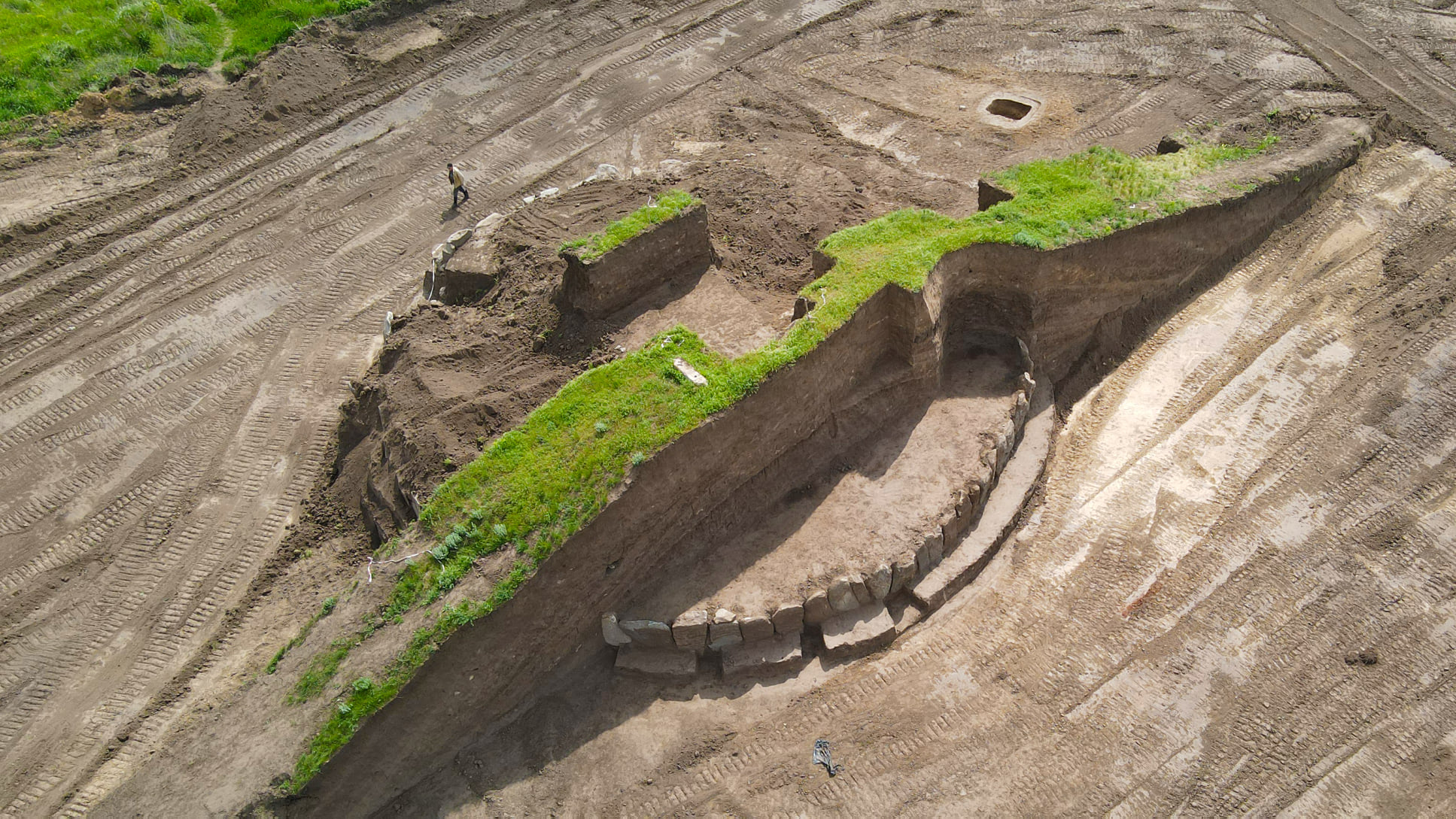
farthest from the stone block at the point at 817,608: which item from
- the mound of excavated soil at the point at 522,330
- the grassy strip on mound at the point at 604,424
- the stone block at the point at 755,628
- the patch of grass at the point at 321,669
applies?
the patch of grass at the point at 321,669

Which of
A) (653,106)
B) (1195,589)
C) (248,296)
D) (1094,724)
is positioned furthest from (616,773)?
(653,106)

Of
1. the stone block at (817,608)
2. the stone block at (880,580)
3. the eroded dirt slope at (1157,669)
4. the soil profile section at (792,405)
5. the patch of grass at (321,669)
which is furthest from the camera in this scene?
the stone block at (880,580)

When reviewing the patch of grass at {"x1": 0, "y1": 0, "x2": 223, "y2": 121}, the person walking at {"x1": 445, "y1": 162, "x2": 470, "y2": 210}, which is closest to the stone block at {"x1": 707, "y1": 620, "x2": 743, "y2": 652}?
the person walking at {"x1": 445, "y1": 162, "x2": 470, "y2": 210}

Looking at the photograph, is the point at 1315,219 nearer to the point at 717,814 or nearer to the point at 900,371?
the point at 900,371

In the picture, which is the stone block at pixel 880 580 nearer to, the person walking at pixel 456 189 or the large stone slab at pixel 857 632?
the large stone slab at pixel 857 632

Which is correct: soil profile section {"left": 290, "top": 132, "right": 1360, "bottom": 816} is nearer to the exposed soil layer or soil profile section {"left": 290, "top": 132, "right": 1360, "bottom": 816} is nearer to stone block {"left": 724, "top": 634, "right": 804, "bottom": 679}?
the exposed soil layer
